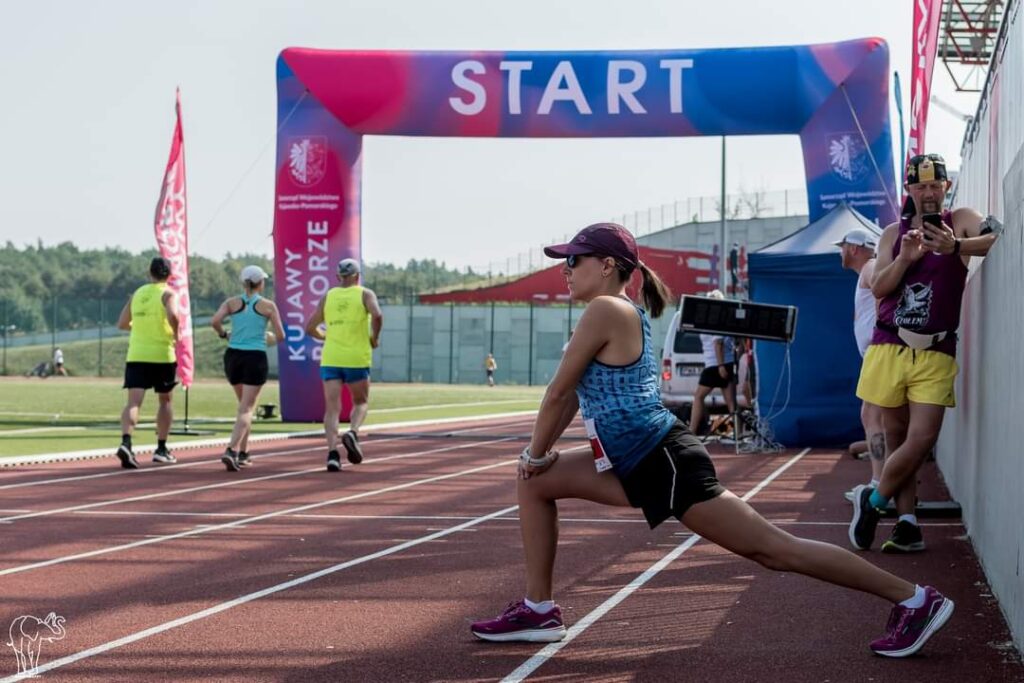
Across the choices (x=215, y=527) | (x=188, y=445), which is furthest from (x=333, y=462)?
(x=215, y=527)

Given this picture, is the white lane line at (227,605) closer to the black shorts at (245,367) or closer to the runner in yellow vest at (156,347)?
the black shorts at (245,367)

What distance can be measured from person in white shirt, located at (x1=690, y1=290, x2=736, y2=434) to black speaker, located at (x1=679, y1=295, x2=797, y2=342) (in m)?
0.62

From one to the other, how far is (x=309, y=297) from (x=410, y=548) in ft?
43.7

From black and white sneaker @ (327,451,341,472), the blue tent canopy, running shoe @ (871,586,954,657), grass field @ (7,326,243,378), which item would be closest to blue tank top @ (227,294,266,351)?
black and white sneaker @ (327,451,341,472)

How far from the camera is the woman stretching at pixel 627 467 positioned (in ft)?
16.7

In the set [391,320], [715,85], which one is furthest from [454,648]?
[391,320]

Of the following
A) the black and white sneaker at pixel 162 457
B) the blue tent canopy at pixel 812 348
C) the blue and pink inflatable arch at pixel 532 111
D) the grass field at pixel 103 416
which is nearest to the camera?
the black and white sneaker at pixel 162 457

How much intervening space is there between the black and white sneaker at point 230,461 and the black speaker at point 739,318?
19.5ft

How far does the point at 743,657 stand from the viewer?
17.3ft

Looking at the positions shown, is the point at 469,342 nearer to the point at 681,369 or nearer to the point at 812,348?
the point at 681,369

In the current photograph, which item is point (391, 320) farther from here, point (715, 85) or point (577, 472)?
point (577, 472)

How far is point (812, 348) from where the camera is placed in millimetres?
18438

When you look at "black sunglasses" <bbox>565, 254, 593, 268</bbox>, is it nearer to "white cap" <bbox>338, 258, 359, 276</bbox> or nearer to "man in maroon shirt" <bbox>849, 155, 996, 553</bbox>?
"man in maroon shirt" <bbox>849, 155, 996, 553</bbox>

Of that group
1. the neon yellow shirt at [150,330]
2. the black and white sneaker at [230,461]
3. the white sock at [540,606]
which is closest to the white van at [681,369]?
the neon yellow shirt at [150,330]
